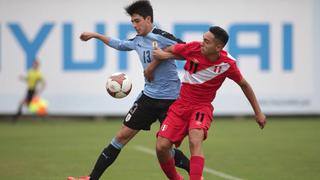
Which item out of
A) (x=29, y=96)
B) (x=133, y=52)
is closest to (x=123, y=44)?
(x=29, y=96)

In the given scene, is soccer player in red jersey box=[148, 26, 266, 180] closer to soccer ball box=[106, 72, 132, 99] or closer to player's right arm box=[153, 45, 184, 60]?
player's right arm box=[153, 45, 184, 60]

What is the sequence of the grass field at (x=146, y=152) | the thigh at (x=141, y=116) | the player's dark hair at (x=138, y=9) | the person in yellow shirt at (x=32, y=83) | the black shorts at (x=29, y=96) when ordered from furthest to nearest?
the black shorts at (x=29, y=96), the person in yellow shirt at (x=32, y=83), the grass field at (x=146, y=152), the thigh at (x=141, y=116), the player's dark hair at (x=138, y=9)

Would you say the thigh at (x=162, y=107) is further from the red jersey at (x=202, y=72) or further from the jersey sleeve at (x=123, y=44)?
the jersey sleeve at (x=123, y=44)

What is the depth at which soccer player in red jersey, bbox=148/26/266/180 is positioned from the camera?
8.27 meters

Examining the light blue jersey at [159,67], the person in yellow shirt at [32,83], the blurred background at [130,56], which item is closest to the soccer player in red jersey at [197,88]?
the light blue jersey at [159,67]

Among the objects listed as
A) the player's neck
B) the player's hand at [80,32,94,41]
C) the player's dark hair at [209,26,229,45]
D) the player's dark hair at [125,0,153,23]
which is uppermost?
the player's dark hair at [125,0,153,23]

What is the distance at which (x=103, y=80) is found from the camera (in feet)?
80.1

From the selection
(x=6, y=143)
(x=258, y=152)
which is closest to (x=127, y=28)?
(x=6, y=143)

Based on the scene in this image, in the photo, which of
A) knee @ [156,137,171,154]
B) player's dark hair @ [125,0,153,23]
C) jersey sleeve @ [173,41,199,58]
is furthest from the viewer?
player's dark hair @ [125,0,153,23]

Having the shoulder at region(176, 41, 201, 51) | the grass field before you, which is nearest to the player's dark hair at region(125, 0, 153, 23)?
the shoulder at region(176, 41, 201, 51)

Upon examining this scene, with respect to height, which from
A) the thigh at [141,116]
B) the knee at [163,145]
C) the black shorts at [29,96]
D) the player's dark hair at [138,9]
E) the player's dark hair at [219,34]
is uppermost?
the player's dark hair at [138,9]

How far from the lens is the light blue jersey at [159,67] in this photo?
9023 mm

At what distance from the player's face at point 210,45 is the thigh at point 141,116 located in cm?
132

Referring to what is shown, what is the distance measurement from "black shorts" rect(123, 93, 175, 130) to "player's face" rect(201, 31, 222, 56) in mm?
1239
